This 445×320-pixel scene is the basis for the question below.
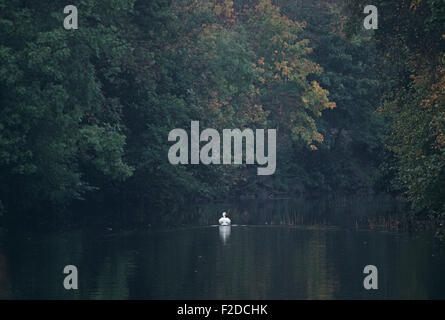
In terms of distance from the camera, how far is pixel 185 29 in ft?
194

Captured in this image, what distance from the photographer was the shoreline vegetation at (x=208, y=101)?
36.7m

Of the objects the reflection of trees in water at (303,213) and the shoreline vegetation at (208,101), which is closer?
the shoreline vegetation at (208,101)

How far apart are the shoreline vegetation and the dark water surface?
2.61 m

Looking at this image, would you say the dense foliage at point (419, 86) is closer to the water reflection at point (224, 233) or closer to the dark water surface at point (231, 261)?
the dark water surface at point (231, 261)

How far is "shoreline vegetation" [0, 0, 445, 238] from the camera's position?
3669cm

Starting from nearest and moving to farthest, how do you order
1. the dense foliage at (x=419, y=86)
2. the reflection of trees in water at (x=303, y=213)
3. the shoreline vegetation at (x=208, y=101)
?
the dense foliage at (x=419, y=86) < the shoreline vegetation at (x=208, y=101) < the reflection of trees in water at (x=303, y=213)

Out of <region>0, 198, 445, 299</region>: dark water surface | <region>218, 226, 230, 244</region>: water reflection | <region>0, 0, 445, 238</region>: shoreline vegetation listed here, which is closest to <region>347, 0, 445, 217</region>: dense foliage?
<region>0, 0, 445, 238</region>: shoreline vegetation

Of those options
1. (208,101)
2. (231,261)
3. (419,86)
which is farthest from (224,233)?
(208,101)

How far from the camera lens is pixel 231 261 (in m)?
28.6

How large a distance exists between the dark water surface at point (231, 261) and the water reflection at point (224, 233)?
0.13 ft

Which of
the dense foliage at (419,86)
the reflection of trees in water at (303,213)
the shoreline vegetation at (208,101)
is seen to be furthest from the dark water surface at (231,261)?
the shoreline vegetation at (208,101)

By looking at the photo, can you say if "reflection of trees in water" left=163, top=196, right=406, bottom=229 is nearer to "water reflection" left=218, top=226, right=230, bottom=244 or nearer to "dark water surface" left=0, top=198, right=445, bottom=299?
"dark water surface" left=0, top=198, right=445, bottom=299

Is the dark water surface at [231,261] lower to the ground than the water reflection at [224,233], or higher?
lower
